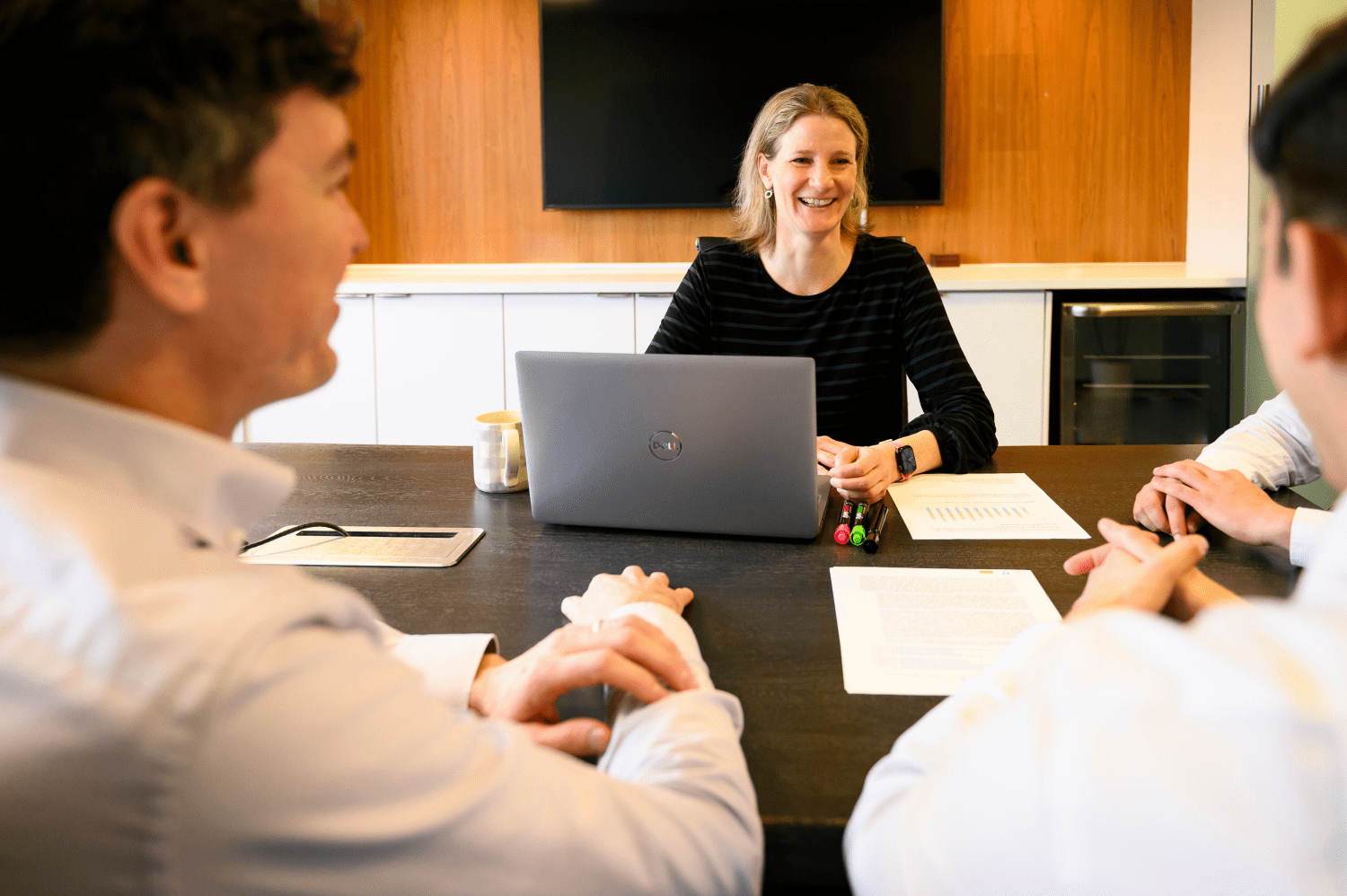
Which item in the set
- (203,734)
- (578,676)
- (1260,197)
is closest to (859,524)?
(578,676)

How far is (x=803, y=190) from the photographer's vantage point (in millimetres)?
2205

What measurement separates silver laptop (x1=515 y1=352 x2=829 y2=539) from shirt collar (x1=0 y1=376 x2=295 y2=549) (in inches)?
29.1

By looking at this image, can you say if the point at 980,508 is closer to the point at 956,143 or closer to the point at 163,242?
the point at 163,242

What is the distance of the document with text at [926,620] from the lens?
0.96m

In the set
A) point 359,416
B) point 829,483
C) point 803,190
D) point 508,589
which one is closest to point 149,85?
point 508,589

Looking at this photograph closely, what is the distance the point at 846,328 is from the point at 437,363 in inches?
80.3

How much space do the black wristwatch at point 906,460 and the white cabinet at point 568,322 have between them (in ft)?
6.97

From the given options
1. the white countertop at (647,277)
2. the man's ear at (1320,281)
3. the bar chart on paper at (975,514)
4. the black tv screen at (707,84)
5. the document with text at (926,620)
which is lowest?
the document with text at (926,620)

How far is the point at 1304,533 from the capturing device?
4.01ft

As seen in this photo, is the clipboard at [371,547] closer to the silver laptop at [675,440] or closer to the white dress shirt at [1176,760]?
the silver laptop at [675,440]

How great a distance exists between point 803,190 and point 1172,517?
1.12 m

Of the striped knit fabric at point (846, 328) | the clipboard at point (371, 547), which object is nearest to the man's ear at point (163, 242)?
the clipboard at point (371, 547)

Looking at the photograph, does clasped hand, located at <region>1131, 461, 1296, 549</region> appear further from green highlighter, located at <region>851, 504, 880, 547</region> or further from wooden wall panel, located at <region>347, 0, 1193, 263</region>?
wooden wall panel, located at <region>347, 0, 1193, 263</region>

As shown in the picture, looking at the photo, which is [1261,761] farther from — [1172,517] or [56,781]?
[1172,517]
